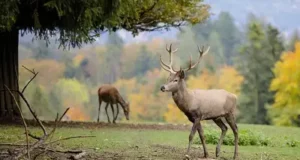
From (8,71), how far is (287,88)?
2414 centimetres

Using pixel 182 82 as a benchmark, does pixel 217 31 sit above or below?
above

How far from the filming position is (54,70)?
7881 centimetres

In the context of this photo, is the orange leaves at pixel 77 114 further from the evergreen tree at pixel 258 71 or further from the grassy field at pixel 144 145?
the grassy field at pixel 144 145

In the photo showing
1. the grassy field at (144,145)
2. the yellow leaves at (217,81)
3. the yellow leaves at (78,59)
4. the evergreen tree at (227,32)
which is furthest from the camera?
the evergreen tree at (227,32)

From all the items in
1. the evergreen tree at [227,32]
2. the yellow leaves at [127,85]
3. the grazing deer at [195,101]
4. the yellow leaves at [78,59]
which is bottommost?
the grazing deer at [195,101]

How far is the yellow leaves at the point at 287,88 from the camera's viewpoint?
41.1 meters

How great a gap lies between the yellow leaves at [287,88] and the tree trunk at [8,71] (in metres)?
23.1

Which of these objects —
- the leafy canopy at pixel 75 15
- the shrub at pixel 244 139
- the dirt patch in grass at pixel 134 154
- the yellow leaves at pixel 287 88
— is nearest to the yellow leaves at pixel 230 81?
the yellow leaves at pixel 287 88

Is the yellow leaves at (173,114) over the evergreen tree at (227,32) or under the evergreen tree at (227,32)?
under

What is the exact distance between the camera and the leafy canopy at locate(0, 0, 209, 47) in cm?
1452

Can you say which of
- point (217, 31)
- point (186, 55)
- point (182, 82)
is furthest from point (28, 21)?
point (217, 31)

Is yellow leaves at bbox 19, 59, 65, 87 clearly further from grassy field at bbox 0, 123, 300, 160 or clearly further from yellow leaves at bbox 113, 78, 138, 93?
grassy field at bbox 0, 123, 300, 160

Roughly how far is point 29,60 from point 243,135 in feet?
218

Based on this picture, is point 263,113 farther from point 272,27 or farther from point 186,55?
point 186,55
